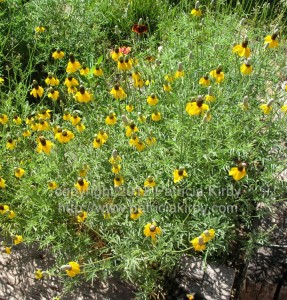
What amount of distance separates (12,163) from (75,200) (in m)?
0.59

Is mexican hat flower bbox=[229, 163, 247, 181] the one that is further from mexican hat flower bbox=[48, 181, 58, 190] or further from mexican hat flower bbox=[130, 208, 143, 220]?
mexican hat flower bbox=[48, 181, 58, 190]

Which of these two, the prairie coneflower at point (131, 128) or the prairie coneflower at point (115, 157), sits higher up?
the prairie coneflower at point (131, 128)

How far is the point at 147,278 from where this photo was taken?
2.49m

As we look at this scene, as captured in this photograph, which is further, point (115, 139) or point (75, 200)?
point (115, 139)

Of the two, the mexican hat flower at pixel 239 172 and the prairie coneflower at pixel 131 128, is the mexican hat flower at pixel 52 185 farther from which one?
the mexican hat flower at pixel 239 172

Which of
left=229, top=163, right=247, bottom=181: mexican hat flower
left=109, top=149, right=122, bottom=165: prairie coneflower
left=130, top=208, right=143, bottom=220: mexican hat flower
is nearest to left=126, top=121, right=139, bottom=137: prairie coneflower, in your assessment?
left=109, top=149, right=122, bottom=165: prairie coneflower

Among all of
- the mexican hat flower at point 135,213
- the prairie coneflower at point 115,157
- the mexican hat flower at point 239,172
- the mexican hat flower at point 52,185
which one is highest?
the mexican hat flower at point 239,172

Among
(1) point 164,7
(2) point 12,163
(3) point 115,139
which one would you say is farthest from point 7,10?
(3) point 115,139

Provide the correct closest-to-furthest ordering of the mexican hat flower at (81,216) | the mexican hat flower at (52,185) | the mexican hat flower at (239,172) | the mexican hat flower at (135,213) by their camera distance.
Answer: the mexican hat flower at (239,172), the mexican hat flower at (135,213), the mexican hat flower at (81,216), the mexican hat flower at (52,185)

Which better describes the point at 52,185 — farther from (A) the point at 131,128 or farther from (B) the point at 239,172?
(B) the point at 239,172

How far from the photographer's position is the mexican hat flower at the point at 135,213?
88.8 inches

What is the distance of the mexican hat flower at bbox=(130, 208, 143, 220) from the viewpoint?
226 centimetres

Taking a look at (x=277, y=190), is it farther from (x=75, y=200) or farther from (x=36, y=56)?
(x=36, y=56)

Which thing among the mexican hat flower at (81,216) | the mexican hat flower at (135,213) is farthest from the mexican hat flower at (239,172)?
the mexican hat flower at (81,216)
